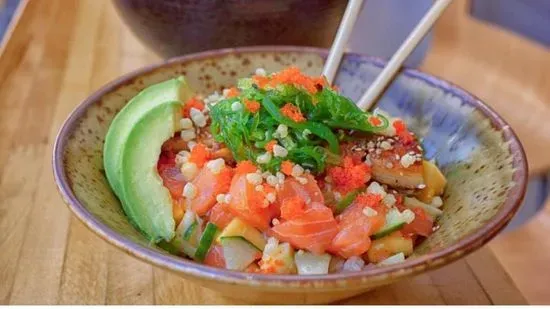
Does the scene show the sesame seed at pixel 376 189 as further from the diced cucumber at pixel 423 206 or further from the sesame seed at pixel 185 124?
the sesame seed at pixel 185 124

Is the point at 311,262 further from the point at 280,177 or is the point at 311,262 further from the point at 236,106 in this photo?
the point at 236,106

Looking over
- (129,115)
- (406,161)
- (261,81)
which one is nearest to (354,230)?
(406,161)

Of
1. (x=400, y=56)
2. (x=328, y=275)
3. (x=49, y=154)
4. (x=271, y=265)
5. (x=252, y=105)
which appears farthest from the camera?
(x=49, y=154)

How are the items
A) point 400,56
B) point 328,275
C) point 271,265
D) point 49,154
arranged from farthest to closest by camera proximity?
point 49,154, point 400,56, point 271,265, point 328,275

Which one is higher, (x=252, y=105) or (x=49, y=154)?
→ (x=252, y=105)

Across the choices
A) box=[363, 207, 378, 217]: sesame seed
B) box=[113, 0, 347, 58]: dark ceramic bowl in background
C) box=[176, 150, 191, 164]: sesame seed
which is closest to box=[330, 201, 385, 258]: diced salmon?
box=[363, 207, 378, 217]: sesame seed

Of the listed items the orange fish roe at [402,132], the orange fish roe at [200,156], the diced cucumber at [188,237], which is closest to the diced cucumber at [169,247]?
the diced cucumber at [188,237]
